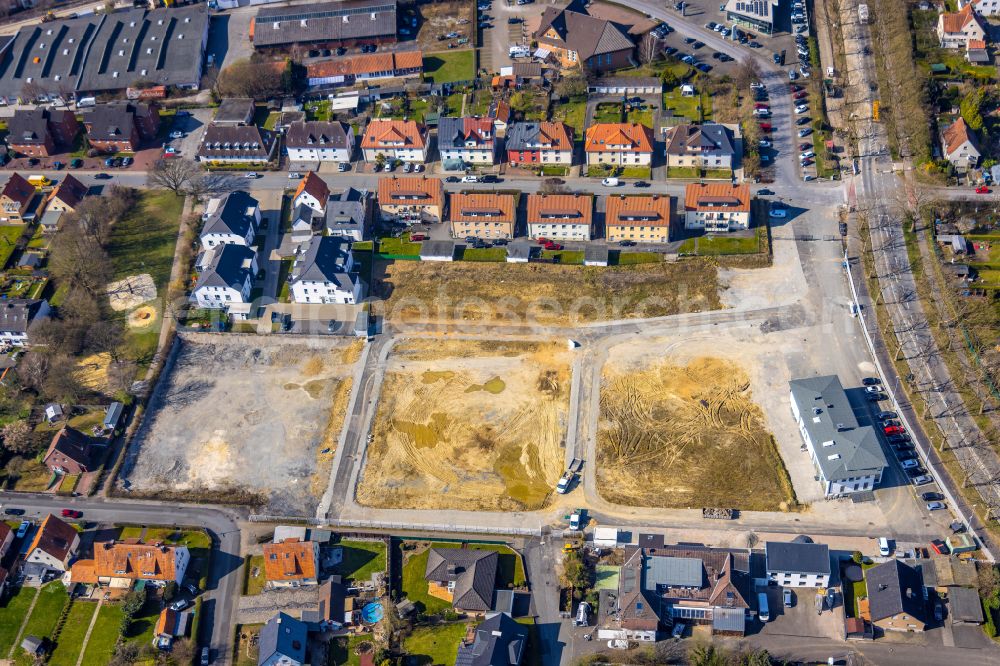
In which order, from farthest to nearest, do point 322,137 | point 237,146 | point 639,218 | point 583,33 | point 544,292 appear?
1. point 583,33
2. point 237,146
3. point 322,137
4. point 639,218
5. point 544,292

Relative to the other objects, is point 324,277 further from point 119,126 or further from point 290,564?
point 119,126

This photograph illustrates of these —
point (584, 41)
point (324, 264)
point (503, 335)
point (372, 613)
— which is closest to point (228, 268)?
point (324, 264)

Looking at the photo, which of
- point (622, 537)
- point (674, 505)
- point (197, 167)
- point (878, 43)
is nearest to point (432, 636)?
point (622, 537)

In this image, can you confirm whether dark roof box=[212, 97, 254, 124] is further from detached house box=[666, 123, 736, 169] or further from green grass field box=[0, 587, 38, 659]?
green grass field box=[0, 587, 38, 659]

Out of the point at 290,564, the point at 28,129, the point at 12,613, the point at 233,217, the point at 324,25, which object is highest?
the point at 324,25

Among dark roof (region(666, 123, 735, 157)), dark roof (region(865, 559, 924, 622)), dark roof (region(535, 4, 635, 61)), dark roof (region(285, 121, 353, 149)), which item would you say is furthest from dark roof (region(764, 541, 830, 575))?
dark roof (region(535, 4, 635, 61))

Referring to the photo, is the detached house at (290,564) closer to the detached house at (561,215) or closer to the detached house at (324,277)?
the detached house at (324,277)

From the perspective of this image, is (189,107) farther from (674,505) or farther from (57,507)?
(674,505)
